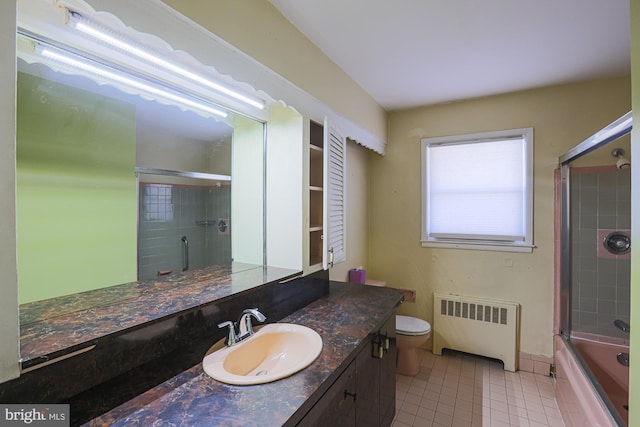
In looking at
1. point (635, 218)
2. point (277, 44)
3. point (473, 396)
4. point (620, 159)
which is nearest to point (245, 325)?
point (277, 44)

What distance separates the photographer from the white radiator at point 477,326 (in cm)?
257

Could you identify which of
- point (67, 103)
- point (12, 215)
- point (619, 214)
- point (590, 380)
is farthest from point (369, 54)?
point (590, 380)

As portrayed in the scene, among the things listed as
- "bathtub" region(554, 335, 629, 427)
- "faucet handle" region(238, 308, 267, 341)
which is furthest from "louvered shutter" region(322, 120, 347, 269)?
"bathtub" region(554, 335, 629, 427)

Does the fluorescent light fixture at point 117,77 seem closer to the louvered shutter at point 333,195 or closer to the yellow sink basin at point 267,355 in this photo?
the louvered shutter at point 333,195

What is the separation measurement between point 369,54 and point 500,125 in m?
1.52

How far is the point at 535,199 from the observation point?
99.4 inches

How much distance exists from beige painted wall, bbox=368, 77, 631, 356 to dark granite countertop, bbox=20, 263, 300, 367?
69.5 inches

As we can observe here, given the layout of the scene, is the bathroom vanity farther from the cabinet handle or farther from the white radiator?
the white radiator

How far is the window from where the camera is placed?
102 inches

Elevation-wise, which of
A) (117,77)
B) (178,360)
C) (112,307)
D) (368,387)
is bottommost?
(368,387)

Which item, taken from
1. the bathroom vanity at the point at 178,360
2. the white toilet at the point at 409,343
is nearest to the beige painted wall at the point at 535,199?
the white toilet at the point at 409,343

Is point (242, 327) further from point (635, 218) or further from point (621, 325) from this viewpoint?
Answer: point (621, 325)

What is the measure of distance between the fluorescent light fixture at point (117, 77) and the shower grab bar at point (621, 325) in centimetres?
320

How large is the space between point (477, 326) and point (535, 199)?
1257mm
